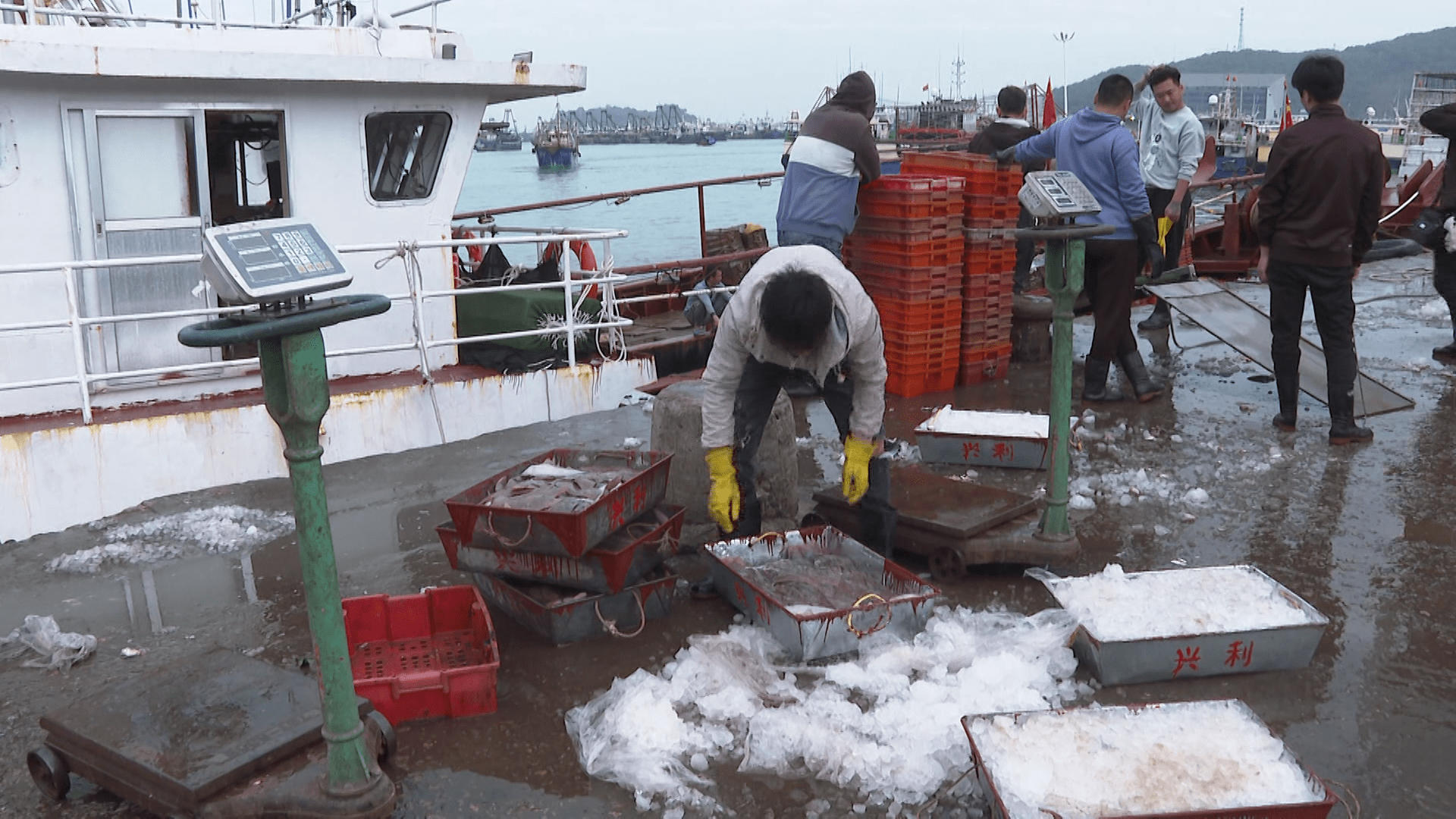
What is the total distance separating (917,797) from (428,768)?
150 centimetres

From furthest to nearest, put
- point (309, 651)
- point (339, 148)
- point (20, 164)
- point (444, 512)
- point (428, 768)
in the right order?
point (339, 148) → point (20, 164) → point (444, 512) → point (309, 651) → point (428, 768)

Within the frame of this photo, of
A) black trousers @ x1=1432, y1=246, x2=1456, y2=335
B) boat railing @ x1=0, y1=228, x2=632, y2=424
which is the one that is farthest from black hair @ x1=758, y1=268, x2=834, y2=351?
black trousers @ x1=1432, y1=246, x2=1456, y2=335

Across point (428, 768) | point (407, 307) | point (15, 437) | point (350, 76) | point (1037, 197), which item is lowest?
point (428, 768)

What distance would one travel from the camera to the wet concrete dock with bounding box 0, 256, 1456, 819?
3.26 metres

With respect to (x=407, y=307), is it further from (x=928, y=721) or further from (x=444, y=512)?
(x=928, y=721)

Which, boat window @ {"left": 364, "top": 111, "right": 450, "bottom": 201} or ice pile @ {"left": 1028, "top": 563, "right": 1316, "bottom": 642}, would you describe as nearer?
ice pile @ {"left": 1028, "top": 563, "right": 1316, "bottom": 642}

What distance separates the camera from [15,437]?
5.85m

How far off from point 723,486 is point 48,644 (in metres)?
2.68

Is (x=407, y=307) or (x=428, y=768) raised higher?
(x=407, y=307)

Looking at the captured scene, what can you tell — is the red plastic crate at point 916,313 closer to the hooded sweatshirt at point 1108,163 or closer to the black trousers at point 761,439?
the hooded sweatshirt at point 1108,163

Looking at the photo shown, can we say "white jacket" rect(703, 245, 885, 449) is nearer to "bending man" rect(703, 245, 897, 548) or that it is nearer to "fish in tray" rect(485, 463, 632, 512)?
"bending man" rect(703, 245, 897, 548)

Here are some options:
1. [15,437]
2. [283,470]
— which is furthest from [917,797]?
[15,437]

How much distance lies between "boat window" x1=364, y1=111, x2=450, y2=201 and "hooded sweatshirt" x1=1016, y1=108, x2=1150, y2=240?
4.32m

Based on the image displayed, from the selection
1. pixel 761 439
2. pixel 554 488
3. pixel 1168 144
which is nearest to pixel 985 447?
pixel 761 439
